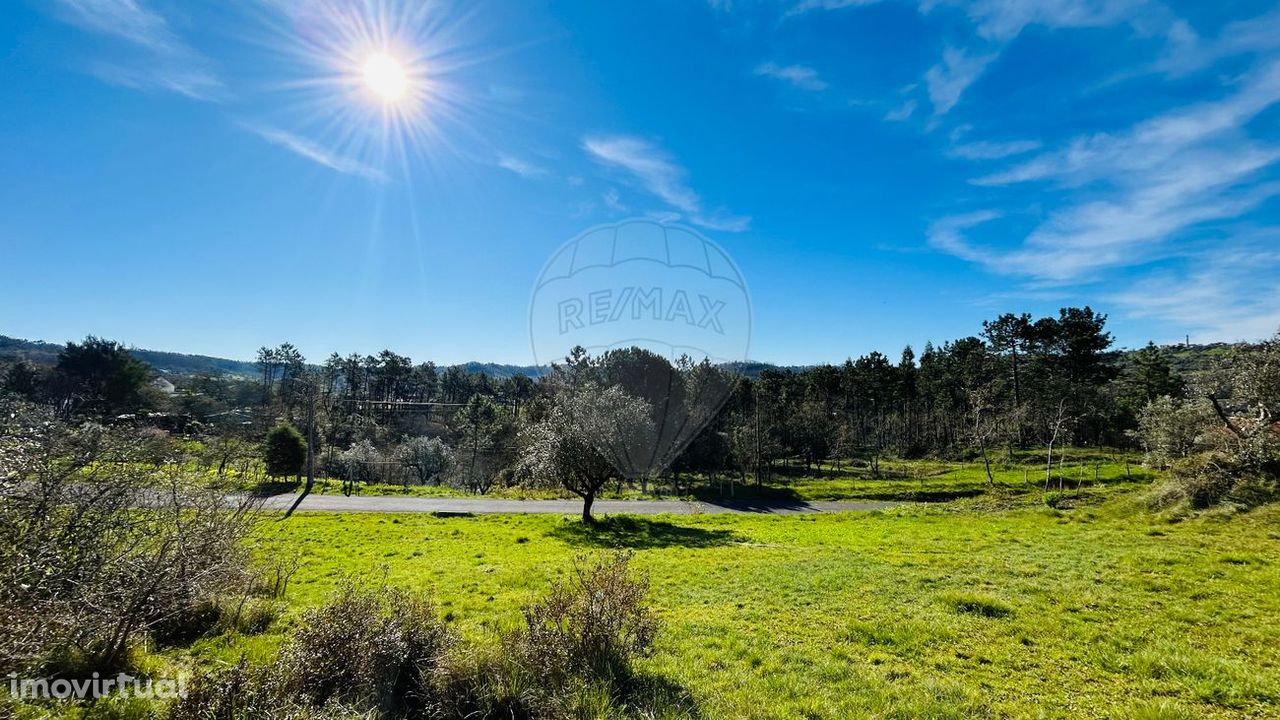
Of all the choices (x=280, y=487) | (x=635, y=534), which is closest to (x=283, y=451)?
(x=280, y=487)

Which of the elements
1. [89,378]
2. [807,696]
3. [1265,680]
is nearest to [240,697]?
[807,696]

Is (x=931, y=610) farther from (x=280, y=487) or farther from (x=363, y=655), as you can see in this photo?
(x=280, y=487)

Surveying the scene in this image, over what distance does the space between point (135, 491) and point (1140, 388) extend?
93.0m

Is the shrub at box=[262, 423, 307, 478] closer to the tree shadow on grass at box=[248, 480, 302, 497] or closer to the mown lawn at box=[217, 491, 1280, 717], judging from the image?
the tree shadow on grass at box=[248, 480, 302, 497]

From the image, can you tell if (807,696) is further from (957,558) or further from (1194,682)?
(957,558)

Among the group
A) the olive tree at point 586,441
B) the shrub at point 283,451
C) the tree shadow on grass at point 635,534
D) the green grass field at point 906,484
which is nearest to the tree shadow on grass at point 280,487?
the green grass field at point 906,484

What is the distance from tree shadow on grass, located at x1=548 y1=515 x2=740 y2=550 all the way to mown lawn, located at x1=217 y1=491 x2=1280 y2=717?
1.16 m

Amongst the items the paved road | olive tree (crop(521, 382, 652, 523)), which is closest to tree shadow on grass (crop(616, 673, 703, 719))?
olive tree (crop(521, 382, 652, 523))

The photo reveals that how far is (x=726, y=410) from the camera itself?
210 ft

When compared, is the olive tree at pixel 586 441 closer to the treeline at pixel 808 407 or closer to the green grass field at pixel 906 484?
the treeline at pixel 808 407

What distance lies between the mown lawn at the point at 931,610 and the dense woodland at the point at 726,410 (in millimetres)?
10636

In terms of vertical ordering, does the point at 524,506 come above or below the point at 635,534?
below

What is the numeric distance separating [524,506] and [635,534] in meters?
12.7

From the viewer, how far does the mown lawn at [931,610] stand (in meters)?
6.48
